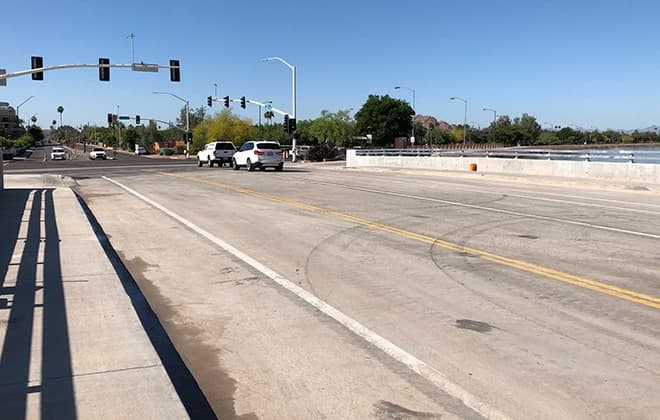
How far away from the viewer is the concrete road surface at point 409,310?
14.3 feet

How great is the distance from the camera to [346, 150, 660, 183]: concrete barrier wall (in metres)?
24.3

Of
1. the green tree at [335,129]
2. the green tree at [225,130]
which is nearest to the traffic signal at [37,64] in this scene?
the green tree at [225,130]

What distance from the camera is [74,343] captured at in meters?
5.21

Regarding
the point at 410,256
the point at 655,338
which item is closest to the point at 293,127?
the point at 410,256

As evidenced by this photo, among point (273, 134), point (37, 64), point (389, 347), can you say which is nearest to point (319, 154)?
point (37, 64)

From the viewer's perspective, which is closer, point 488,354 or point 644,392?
point 644,392

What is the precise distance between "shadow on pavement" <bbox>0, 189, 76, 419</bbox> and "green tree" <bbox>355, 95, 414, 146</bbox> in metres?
97.6

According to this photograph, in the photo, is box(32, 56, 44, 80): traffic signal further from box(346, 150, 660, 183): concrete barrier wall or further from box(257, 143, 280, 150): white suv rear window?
box(346, 150, 660, 183): concrete barrier wall

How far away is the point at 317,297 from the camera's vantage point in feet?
22.7

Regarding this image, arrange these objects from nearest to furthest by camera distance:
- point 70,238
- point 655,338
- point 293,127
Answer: point 655,338, point 70,238, point 293,127

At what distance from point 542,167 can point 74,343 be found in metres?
27.7

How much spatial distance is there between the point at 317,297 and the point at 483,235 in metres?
5.17

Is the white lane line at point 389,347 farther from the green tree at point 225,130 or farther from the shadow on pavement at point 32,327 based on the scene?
the green tree at point 225,130

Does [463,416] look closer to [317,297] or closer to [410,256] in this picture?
[317,297]
